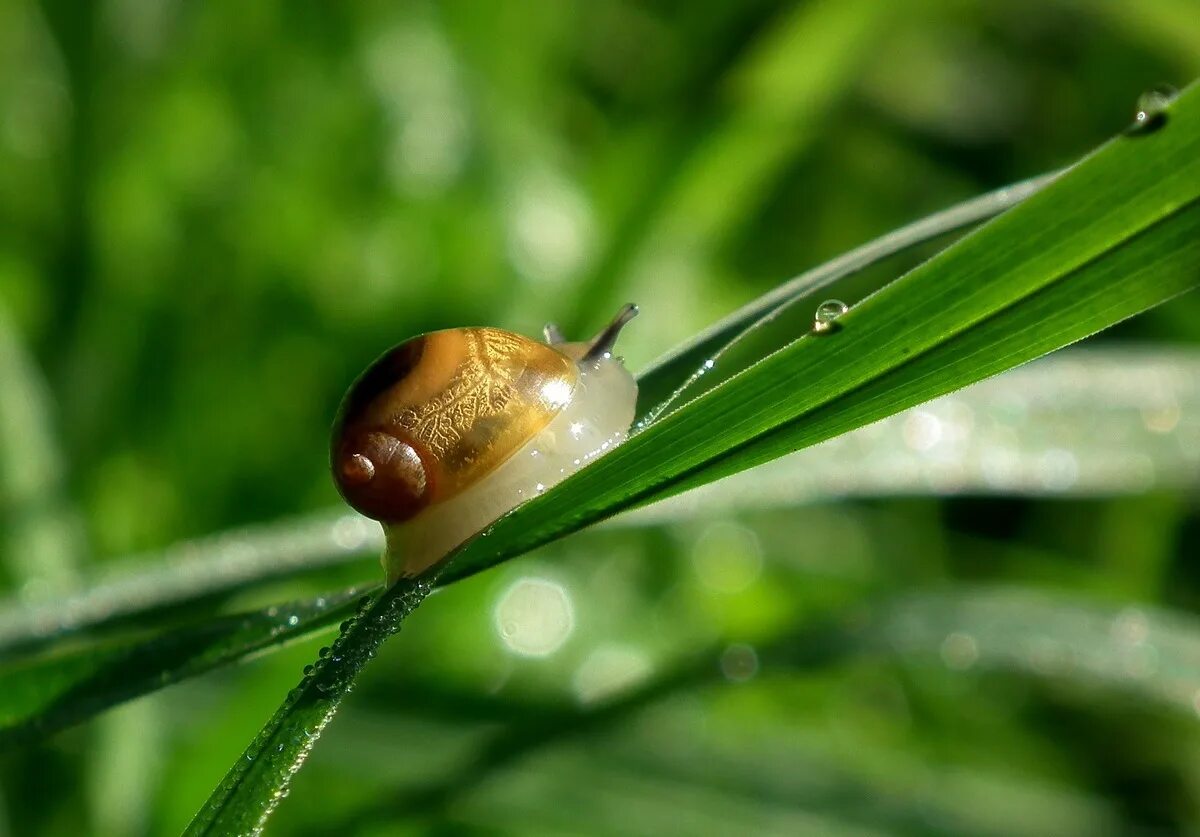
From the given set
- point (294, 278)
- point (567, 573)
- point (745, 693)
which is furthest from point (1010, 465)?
point (294, 278)

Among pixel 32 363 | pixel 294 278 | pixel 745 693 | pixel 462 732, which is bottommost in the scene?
pixel 462 732

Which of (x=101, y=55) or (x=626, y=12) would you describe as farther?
(x=626, y=12)

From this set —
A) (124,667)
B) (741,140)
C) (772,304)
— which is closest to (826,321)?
(772,304)

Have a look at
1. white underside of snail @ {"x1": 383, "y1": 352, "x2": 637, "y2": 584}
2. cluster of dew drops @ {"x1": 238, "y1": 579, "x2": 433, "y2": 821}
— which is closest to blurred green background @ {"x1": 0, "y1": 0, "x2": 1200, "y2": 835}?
white underside of snail @ {"x1": 383, "y1": 352, "x2": 637, "y2": 584}

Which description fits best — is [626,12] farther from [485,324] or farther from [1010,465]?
[1010,465]

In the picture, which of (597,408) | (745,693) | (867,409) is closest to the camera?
(867,409)

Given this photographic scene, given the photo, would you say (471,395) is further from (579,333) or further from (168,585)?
(579,333)

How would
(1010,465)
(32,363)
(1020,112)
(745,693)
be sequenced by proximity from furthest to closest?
(1020,112) < (32,363) < (745,693) < (1010,465)
